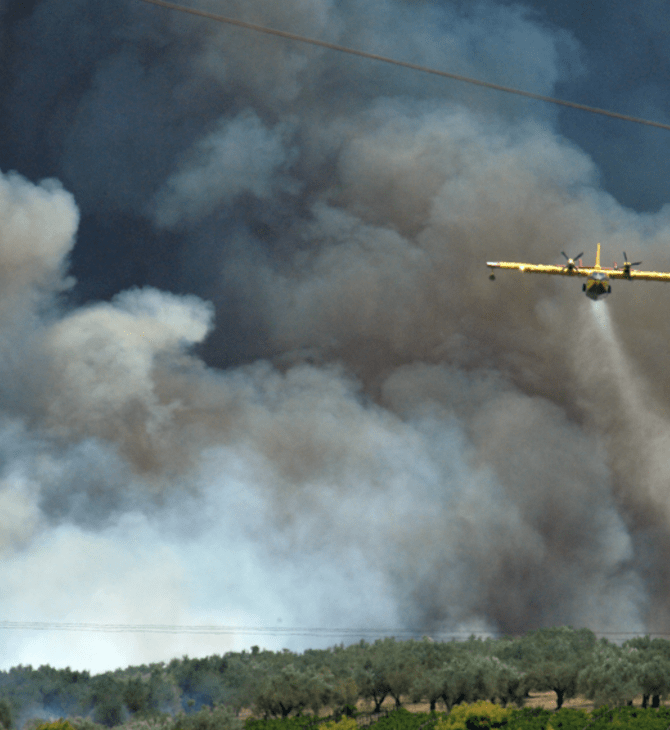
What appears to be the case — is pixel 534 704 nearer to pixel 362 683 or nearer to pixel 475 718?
pixel 362 683

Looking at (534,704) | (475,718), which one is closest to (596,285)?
(475,718)

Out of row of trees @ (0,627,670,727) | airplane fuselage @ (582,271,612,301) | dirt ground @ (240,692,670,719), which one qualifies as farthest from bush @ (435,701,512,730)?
airplane fuselage @ (582,271,612,301)

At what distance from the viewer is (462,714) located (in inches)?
3888

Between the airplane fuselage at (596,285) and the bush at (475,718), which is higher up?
the airplane fuselage at (596,285)

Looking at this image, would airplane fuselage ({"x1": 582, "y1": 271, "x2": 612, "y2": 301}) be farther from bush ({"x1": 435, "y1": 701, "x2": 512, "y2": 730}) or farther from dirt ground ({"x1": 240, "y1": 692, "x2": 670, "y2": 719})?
dirt ground ({"x1": 240, "y1": 692, "x2": 670, "y2": 719})

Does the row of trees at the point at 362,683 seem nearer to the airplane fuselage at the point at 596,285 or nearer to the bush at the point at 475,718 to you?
the bush at the point at 475,718

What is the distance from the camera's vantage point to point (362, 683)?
137 m

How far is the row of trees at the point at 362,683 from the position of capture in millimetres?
125312

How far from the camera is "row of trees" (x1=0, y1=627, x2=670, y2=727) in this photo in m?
125

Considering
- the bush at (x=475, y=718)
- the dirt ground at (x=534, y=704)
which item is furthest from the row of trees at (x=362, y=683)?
the bush at (x=475, y=718)

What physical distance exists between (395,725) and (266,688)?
32.6 meters

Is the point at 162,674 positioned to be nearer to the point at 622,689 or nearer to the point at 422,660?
the point at 422,660

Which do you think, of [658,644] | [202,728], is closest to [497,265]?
[202,728]

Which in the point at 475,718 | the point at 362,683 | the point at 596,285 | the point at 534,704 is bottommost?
the point at 475,718
